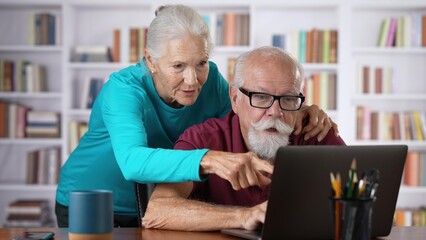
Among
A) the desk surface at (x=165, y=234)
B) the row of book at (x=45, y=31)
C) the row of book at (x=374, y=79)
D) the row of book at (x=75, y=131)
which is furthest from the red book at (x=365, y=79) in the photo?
the desk surface at (x=165, y=234)

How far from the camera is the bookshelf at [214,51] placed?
5473mm

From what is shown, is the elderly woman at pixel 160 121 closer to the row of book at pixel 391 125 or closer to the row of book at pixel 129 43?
the row of book at pixel 129 43

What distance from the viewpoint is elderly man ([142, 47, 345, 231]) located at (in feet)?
7.07

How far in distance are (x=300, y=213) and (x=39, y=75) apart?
430cm

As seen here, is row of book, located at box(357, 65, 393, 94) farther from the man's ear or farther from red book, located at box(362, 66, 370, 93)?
the man's ear

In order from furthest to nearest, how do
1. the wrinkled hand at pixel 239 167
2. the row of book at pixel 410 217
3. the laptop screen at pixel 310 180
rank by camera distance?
the row of book at pixel 410 217, the wrinkled hand at pixel 239 167, the laptop screen at pixel 310 180

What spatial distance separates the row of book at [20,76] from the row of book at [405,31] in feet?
8.67

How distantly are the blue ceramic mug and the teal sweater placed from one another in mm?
279

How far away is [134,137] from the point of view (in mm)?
2041

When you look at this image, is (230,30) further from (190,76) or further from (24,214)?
(190,76)

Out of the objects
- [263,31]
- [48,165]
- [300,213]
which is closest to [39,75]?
[48,165]

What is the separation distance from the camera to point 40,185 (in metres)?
5.54

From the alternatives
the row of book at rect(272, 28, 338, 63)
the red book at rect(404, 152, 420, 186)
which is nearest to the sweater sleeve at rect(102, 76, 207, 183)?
the row of book at rect(272, 28, 338, 63)

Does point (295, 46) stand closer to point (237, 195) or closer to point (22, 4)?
point (22, 4)
